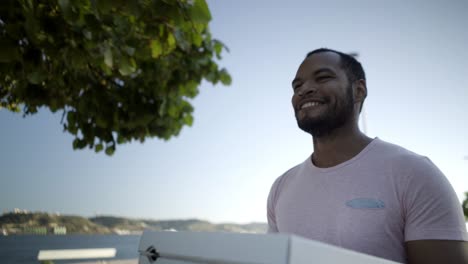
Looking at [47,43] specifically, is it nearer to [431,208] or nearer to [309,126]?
[309,126]

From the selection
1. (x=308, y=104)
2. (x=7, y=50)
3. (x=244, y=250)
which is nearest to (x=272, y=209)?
(x=308, y=104)

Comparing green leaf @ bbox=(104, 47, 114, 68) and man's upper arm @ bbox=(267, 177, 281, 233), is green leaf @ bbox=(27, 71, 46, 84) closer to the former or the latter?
green leaf @ bbox=(104, 47, 114, 68)

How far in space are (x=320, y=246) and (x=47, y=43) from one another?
3.35m

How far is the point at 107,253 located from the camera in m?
10.6

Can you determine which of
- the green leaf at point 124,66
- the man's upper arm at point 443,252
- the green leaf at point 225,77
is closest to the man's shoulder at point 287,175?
the man's upper arm at point 443,252

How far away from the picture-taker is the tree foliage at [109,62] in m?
2.70

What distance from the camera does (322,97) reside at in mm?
1885

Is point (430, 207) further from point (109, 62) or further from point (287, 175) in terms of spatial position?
point (109, 62)

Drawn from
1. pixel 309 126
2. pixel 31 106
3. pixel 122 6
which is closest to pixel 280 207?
pixel 309 126

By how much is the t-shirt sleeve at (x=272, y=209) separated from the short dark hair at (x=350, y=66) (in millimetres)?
719

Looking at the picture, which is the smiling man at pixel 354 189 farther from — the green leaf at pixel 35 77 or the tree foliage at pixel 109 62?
the green leaf at pixel 35 77

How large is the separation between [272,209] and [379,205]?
2.50ft

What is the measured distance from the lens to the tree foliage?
2697mm

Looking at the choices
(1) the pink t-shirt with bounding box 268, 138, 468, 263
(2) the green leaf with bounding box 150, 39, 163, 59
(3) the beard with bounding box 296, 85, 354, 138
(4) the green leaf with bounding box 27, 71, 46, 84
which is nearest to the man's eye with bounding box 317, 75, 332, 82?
(3) the beard with bounding box 296, 85, 354, 138
